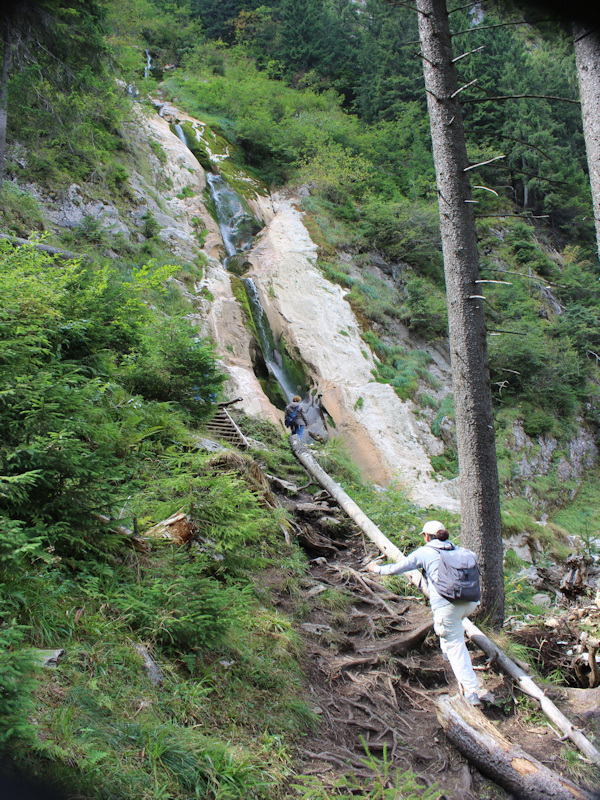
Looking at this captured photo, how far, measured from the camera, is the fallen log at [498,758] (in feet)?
10.7

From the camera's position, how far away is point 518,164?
34.8m

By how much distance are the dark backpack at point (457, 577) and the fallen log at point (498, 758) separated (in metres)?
0.87

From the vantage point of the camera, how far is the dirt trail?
11.4ft

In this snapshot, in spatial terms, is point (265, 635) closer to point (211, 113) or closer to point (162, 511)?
point (162, 511)

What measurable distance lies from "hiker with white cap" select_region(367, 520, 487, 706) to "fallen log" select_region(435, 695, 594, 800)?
1.55 feet

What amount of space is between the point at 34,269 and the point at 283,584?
443cm

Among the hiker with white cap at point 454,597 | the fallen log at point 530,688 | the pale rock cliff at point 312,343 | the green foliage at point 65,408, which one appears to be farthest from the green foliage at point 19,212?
the fallen log at point 530,688

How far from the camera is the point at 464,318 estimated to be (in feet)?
18.9

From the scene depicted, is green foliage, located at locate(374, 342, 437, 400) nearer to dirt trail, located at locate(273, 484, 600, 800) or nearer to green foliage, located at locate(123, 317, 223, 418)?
green foliage, located at locate(123, 317, 223, 418)

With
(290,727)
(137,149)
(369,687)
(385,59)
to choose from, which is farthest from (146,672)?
(385,59)

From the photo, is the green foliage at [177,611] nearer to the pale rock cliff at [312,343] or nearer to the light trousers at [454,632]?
the light trousers at [454,632]

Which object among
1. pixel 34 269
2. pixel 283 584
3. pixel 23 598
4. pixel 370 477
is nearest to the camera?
pixel 23 598

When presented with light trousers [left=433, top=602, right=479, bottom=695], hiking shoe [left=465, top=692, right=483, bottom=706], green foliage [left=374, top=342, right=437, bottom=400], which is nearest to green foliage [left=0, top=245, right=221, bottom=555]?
light trousers [left=433, top=602, right=479, bottom=695]

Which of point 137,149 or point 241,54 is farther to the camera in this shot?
point 241,54
